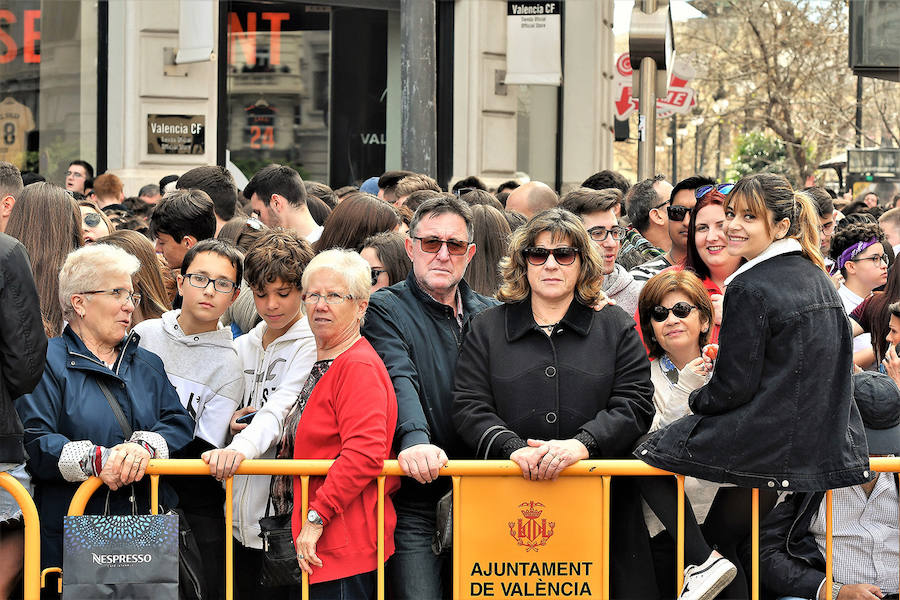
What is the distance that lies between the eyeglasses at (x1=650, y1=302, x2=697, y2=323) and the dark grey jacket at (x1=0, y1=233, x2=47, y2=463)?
2.55m

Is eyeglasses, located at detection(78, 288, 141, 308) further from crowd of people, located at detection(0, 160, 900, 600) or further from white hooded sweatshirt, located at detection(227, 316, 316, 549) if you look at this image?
white hooded sweatshirt, located at detection(227, 316, 316, 549)

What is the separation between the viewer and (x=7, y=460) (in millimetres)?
4512

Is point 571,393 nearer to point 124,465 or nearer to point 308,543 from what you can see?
point 308,543

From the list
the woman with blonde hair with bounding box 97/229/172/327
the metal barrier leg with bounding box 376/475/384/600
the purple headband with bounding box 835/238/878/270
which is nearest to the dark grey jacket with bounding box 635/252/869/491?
the metal barrier leg with bounding box 376/475/384/600

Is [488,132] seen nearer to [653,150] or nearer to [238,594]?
[653,150]

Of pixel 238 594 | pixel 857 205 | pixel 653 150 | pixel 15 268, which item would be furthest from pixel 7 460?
pixel 857 205

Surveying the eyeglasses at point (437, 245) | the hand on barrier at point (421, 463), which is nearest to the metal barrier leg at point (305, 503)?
the hand on barrier at point (421, 463)

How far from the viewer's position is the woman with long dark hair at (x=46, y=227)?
6.18m

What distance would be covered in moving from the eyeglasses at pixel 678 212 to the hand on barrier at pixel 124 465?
3457 millimetres

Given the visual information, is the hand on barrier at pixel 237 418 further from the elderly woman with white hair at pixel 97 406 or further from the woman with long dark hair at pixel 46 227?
the woman with long dark hair at pixel 46 227

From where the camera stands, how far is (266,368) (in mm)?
5340

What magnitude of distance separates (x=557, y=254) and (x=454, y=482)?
1.03m

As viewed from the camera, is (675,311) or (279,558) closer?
(279,558)

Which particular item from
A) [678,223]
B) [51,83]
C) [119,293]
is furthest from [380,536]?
[51,83]
